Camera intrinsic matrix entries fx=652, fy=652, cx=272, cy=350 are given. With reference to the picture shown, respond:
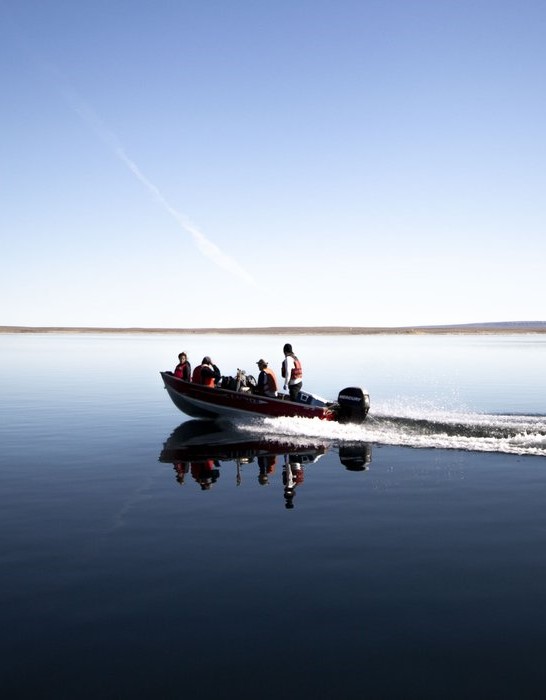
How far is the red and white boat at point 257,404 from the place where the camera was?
71.7 feet

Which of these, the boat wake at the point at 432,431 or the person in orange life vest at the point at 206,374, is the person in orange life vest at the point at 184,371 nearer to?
the person in orange life vest at the point at 206,374

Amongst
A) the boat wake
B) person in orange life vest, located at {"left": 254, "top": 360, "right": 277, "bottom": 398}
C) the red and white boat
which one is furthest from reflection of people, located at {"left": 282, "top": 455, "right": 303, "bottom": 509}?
person in orange life vest, located at {"left": 254, "top": 360, "right": 277, "bottom": 398}

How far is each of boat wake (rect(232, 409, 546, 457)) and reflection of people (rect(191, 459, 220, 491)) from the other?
4728mm

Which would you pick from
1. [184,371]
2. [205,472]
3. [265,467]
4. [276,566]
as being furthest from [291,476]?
[184,371]

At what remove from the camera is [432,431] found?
2056 cm

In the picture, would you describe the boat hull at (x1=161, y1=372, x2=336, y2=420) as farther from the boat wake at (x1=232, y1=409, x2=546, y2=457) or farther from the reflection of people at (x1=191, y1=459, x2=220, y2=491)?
the reflection of people at (x1=191, y1=459, x2=220, y2=491)

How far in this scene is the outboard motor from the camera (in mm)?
21672

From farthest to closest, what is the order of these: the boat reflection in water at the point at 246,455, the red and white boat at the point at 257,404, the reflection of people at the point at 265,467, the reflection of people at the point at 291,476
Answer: the red and white boat at the point at 257,404 < the boat reflection in water at the point at 246,455 < the reflection of people at the point at 265,467 < the reflection of people at the point at 291,476

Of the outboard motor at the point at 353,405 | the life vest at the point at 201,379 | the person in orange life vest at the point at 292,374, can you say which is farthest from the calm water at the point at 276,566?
the life vest at the point at 201,379

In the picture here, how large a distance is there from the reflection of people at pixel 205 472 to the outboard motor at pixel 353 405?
591 centimetres

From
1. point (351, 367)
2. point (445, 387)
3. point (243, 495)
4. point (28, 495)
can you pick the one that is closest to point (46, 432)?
point (28, 495)

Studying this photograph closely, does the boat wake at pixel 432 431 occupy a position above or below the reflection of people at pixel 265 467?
above

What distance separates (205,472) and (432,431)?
8.11m

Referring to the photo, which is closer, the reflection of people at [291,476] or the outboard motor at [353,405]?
the reflection of people at [291,476]
